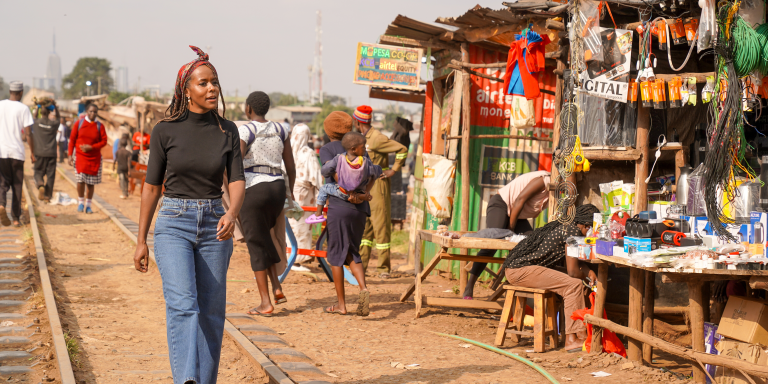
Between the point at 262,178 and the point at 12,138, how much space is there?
667 centimetres

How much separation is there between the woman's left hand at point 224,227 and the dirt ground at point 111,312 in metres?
1.52

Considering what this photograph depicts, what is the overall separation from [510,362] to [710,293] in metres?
1.68

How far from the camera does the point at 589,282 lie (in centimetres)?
692

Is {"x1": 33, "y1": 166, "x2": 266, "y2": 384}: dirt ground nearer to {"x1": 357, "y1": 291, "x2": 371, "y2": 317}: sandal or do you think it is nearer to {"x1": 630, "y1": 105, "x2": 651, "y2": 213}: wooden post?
{"x1": 357, "y1": 291, "x2": 371, "y2": 317}: sandal

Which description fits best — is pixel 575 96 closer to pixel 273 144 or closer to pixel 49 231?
pixel 273 144

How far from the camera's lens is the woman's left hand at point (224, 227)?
434 centimetres

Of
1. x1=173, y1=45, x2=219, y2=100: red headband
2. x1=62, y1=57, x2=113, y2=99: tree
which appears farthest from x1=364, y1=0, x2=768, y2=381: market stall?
x1=62, y1=57, x2=113, y2=99: tree

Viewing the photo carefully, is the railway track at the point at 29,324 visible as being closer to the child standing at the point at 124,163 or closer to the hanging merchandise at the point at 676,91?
the hanging merchandise at the point at 676,91

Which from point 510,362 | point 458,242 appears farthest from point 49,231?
point 510,362

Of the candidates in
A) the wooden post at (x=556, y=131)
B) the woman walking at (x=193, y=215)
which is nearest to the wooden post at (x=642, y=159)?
the wooden post at (x=556, y=131)

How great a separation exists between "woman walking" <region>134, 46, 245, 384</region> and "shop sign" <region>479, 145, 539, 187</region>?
604cm

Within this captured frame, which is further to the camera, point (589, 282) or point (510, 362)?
point (589, 282)

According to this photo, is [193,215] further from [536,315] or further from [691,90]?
[691,90]

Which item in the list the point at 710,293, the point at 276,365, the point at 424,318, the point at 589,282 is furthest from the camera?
the point at 424,318
